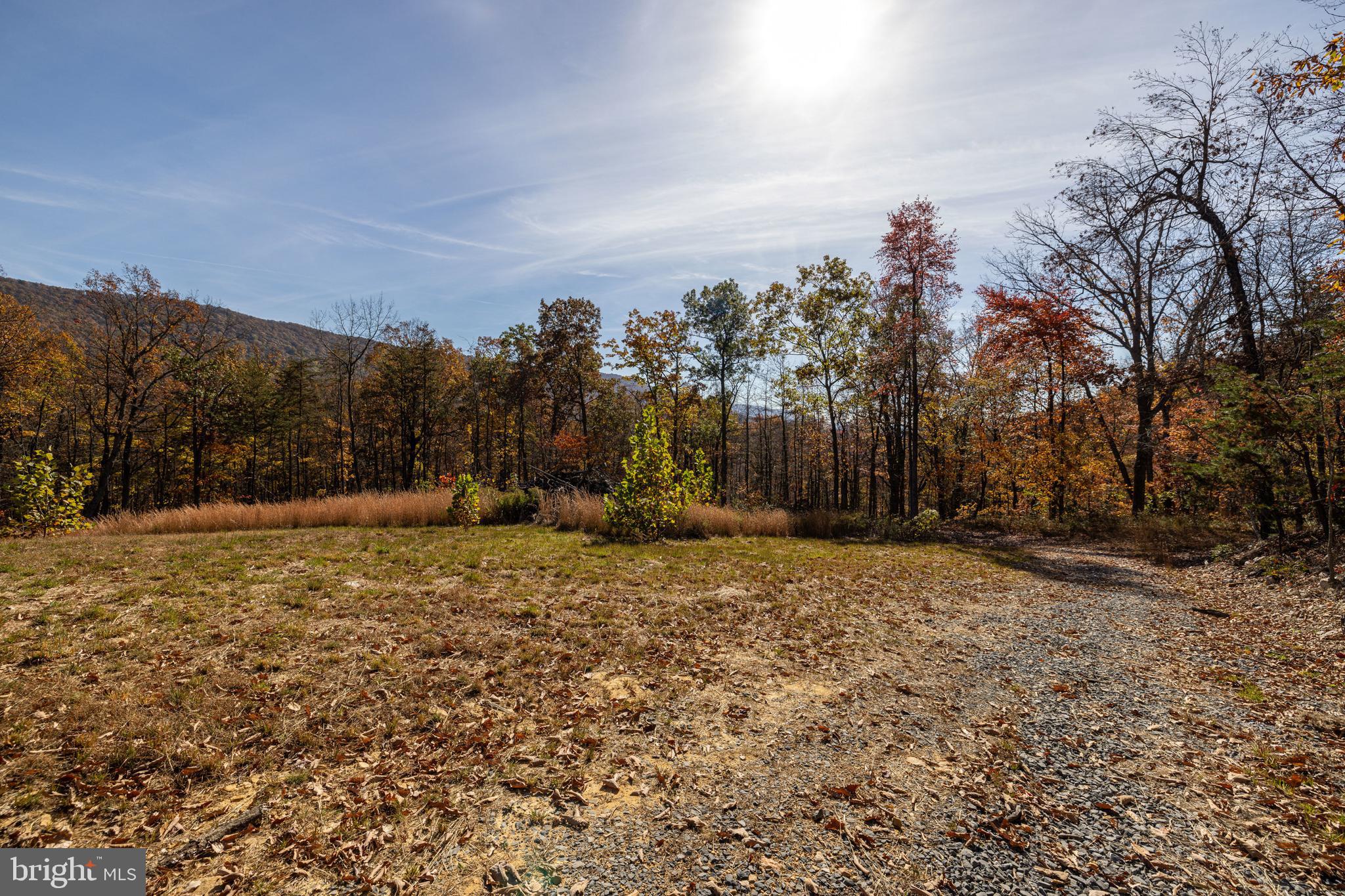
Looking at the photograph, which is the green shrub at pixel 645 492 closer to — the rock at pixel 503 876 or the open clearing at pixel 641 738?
the open clearing at pixel 641 738

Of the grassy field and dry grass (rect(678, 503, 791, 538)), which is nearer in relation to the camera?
the grassy field

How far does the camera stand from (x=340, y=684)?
4.06m

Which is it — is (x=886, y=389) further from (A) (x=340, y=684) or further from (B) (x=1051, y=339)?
(A) (x=340, y=684)

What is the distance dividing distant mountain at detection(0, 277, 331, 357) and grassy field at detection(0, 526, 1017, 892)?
81.8 feet

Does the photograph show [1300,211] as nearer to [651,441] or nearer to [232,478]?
[651,441]

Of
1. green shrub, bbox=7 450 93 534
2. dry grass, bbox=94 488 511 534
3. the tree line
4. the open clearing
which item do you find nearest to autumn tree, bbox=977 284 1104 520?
the tree line

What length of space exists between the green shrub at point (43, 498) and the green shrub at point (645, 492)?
35.6ft

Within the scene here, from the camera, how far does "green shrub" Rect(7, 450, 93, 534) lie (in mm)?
9641

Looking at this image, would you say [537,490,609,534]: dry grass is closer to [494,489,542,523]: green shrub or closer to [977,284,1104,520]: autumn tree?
[494,489,542,523]: green shrub

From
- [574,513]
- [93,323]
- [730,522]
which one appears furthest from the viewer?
[93,323]

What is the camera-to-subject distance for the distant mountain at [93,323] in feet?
76.8

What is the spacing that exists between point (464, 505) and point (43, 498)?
792cm

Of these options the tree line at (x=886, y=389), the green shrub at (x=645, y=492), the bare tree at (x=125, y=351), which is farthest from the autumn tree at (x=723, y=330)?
the bare tree at (x=125, y=351)

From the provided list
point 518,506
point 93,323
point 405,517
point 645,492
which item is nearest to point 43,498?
point 405,517
